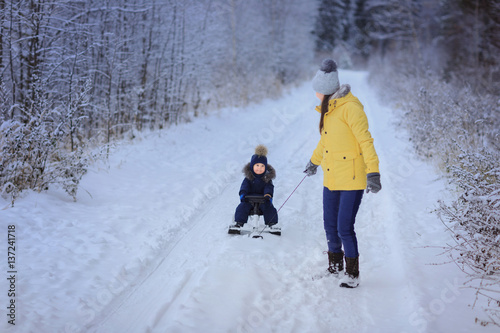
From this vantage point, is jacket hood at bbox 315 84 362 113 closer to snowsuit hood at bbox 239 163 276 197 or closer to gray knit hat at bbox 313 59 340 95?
gray knit hat at bbox 313 59 340 95

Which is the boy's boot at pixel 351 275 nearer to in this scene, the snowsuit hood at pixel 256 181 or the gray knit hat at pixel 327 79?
the snowsuit hood at pixel 256 181

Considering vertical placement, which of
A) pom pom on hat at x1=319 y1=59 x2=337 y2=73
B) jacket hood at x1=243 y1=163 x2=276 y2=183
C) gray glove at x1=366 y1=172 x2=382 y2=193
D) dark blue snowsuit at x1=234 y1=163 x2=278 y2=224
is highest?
pom pom on hat at x1=319 y1=59 x2=337 y2=73

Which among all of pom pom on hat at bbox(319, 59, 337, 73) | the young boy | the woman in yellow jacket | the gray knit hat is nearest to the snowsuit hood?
the young boy

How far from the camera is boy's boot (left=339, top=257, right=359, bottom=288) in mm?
3092

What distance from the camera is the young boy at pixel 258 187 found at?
4.19 metres

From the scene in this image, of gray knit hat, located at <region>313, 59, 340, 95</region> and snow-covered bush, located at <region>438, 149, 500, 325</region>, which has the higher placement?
gray knit hat, located at <region>313, 59, 340, 95</region>

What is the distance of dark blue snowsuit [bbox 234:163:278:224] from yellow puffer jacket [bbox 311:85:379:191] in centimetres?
122

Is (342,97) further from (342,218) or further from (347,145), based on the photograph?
(342,218)

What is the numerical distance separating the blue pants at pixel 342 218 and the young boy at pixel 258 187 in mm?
1075

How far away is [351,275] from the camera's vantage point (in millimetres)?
3115

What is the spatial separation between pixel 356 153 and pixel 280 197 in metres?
2.58

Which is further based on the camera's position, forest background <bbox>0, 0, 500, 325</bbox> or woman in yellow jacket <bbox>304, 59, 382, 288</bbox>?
forest background <bbox>0, 0, 500, 325</bbox>

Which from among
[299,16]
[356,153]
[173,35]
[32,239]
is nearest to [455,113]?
[356,153]

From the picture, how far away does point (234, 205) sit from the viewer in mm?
5180
